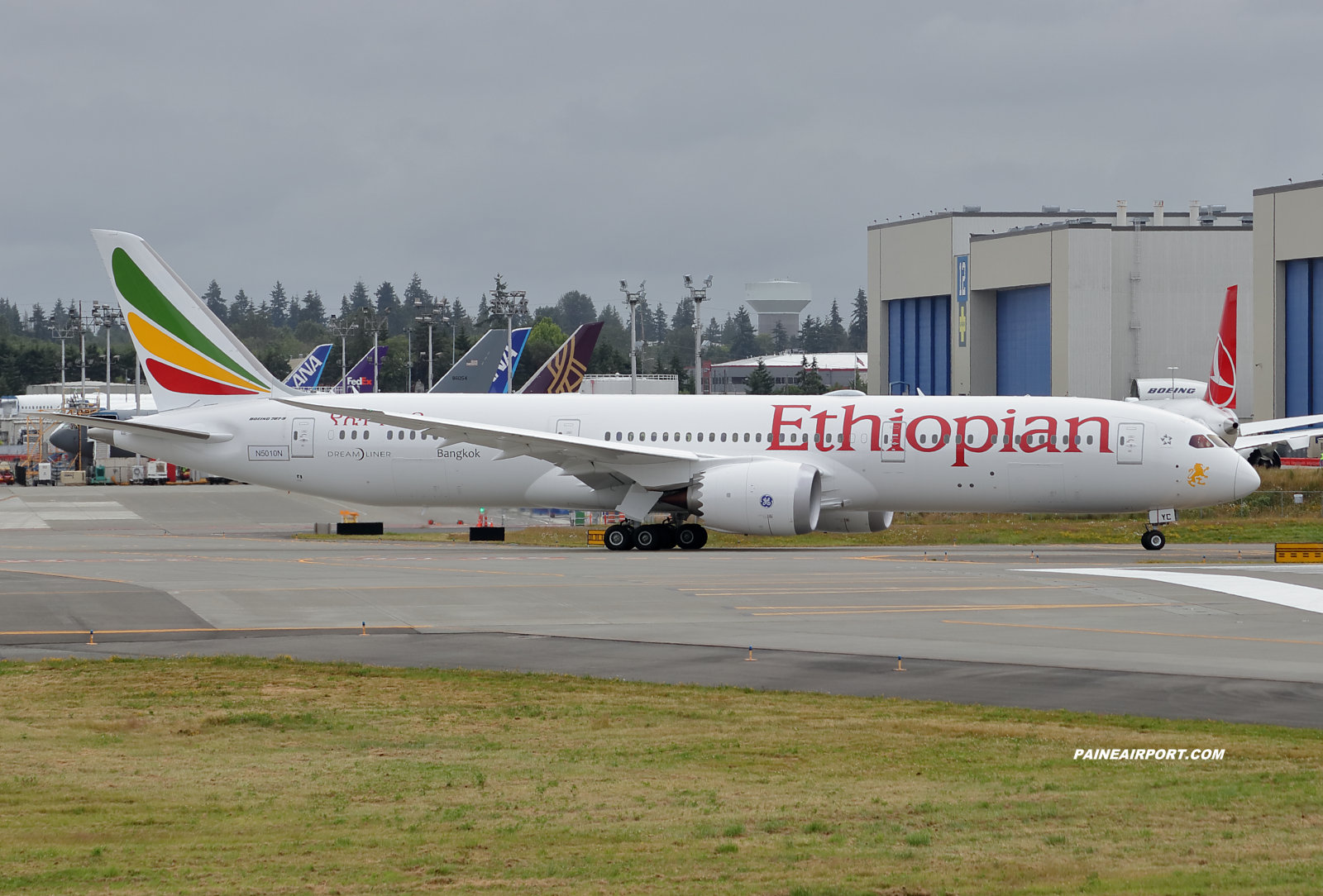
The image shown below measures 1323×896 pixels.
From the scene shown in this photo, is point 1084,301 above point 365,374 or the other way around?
above

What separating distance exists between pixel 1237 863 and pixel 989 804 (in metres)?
2.01

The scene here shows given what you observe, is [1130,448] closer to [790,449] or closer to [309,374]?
[790,449]

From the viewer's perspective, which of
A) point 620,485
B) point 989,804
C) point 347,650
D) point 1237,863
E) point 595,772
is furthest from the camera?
point 620,485

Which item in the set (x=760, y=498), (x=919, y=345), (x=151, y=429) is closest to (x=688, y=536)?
(x=760, y=498)

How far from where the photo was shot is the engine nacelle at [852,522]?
3716cm

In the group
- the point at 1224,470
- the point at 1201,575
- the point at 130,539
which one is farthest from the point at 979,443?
the point at 130,539

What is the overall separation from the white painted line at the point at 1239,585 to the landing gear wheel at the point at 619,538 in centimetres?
1125

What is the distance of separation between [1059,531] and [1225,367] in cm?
2364

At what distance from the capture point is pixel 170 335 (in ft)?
133

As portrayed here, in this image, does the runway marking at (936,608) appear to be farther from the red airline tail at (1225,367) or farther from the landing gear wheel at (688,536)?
the red airline tail at (1225,367)

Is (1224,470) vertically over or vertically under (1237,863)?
over

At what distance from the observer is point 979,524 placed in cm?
4544

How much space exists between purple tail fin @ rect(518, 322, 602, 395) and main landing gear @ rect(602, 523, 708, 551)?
29.2 meters

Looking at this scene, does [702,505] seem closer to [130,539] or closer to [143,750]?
[130,539]
